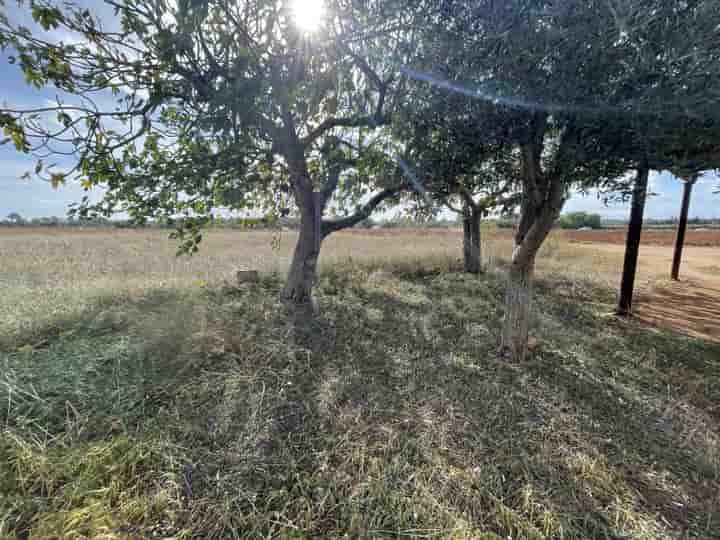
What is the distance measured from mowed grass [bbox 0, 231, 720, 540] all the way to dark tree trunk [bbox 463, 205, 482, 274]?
385cm

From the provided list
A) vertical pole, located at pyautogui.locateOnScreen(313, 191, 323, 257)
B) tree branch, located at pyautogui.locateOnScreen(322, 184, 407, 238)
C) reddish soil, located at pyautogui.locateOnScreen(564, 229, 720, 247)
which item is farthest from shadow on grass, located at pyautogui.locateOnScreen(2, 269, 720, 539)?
reddish soil, located at pyautogui.locateOnScreen(564, 229, 720, 247)

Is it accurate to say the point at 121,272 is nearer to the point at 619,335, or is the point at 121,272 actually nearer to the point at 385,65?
the point at 385,65

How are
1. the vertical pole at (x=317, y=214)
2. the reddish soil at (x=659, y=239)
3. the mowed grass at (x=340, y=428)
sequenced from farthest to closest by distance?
the reddish soil at (x=659, y=239) < the vertical pole at (x=317, y=214) < the mowed grass at (x=340, y=428)

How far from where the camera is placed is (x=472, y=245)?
7.65m

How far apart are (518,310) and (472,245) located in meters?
4.95

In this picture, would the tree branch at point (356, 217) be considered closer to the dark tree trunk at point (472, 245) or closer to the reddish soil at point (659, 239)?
the dark tree trunk at point (472, 245)

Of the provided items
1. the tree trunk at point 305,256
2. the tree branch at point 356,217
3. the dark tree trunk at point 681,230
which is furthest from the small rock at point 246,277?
the dark tree trunk at point 681,230

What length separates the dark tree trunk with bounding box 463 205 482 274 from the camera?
7.57 metres

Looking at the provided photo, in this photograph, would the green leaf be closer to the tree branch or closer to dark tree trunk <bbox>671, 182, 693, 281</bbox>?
the tree branch

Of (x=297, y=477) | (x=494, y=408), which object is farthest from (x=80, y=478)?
(x=494, y=408)

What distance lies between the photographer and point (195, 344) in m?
3.00

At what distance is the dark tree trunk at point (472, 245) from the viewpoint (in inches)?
298

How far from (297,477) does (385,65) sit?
12.4 ft

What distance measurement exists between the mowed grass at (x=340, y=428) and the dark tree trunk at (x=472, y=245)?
3.85 meters
